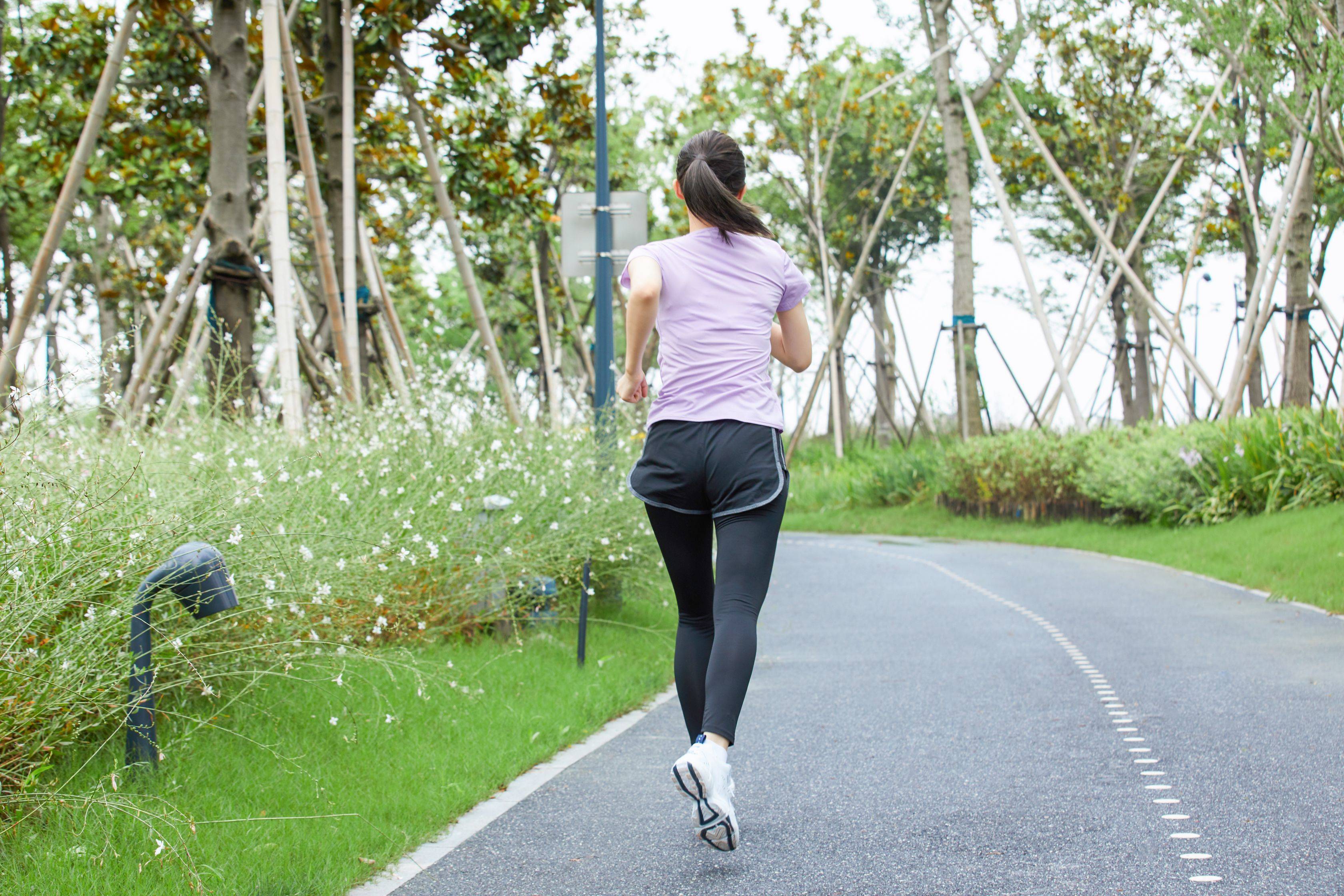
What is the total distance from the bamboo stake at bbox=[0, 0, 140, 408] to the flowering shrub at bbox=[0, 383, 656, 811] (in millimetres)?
3930

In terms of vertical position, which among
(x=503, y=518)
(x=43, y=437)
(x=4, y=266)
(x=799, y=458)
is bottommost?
(x=799, y=458)

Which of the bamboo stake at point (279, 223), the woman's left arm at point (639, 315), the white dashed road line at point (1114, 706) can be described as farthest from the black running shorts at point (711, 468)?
the bamboo stake at point (279, 223)

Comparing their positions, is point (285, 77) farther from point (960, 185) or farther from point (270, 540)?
point (960, 185)

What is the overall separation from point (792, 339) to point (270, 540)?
198 cm

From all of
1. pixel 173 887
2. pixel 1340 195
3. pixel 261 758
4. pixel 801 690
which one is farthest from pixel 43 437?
pixel 1340 195

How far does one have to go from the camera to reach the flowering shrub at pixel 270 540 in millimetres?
3629

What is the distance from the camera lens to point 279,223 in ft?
32.1

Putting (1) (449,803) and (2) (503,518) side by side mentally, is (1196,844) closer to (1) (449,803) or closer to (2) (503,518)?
(1) (449,803)

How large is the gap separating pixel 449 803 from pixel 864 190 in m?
28.1

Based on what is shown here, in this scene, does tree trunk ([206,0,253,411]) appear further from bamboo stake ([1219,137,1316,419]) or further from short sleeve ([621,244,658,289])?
bamboo stake ([1219,137,1316,419])

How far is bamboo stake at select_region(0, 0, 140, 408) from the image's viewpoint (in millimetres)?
10820

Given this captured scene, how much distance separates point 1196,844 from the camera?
3.62 meters

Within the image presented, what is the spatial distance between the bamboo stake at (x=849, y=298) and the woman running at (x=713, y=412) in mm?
20592

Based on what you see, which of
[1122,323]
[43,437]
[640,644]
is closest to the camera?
[43,437]
